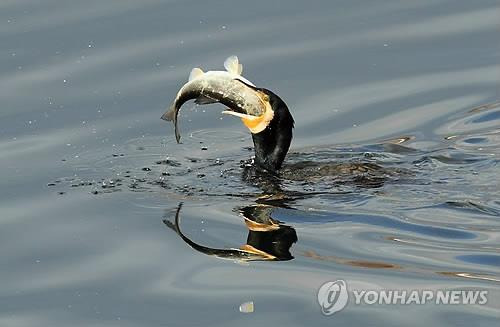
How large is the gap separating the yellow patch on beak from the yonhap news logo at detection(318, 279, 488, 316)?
2.11 metres

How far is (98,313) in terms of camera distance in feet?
25.3

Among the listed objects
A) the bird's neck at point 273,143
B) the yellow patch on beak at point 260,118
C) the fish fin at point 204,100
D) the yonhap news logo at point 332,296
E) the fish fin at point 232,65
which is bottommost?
the yonhap news logo at point 332,296

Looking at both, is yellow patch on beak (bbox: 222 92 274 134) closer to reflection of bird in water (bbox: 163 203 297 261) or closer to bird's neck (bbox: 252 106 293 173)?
bird's neck (bbox: 252 106 293 173)

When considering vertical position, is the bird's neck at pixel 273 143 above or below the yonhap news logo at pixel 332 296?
above

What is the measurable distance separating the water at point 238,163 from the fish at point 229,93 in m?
0.47

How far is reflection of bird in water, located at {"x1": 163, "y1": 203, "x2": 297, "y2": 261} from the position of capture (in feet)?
27.8

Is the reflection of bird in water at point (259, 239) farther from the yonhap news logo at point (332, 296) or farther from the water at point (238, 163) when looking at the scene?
the yonhap news logo at point (332, 296)

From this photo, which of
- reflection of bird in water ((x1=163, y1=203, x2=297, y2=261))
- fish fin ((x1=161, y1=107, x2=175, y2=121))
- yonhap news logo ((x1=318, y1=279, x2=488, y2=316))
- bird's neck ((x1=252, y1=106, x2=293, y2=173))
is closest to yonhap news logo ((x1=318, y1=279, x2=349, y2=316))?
yonhap news logo ((x1=318, y1=279, x2=488, y2=316))

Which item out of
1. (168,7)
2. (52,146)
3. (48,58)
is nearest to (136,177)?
(52,146)

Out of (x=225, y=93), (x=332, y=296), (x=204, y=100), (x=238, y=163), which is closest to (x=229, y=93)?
(x=225, y=93)

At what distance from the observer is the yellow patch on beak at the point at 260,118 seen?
966cm

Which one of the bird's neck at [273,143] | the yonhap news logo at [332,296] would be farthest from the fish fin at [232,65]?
the yonhap news logo at [332,296]

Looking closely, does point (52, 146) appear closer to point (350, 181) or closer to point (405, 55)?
point (350, 181)

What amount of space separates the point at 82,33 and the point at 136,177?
2371 mm
